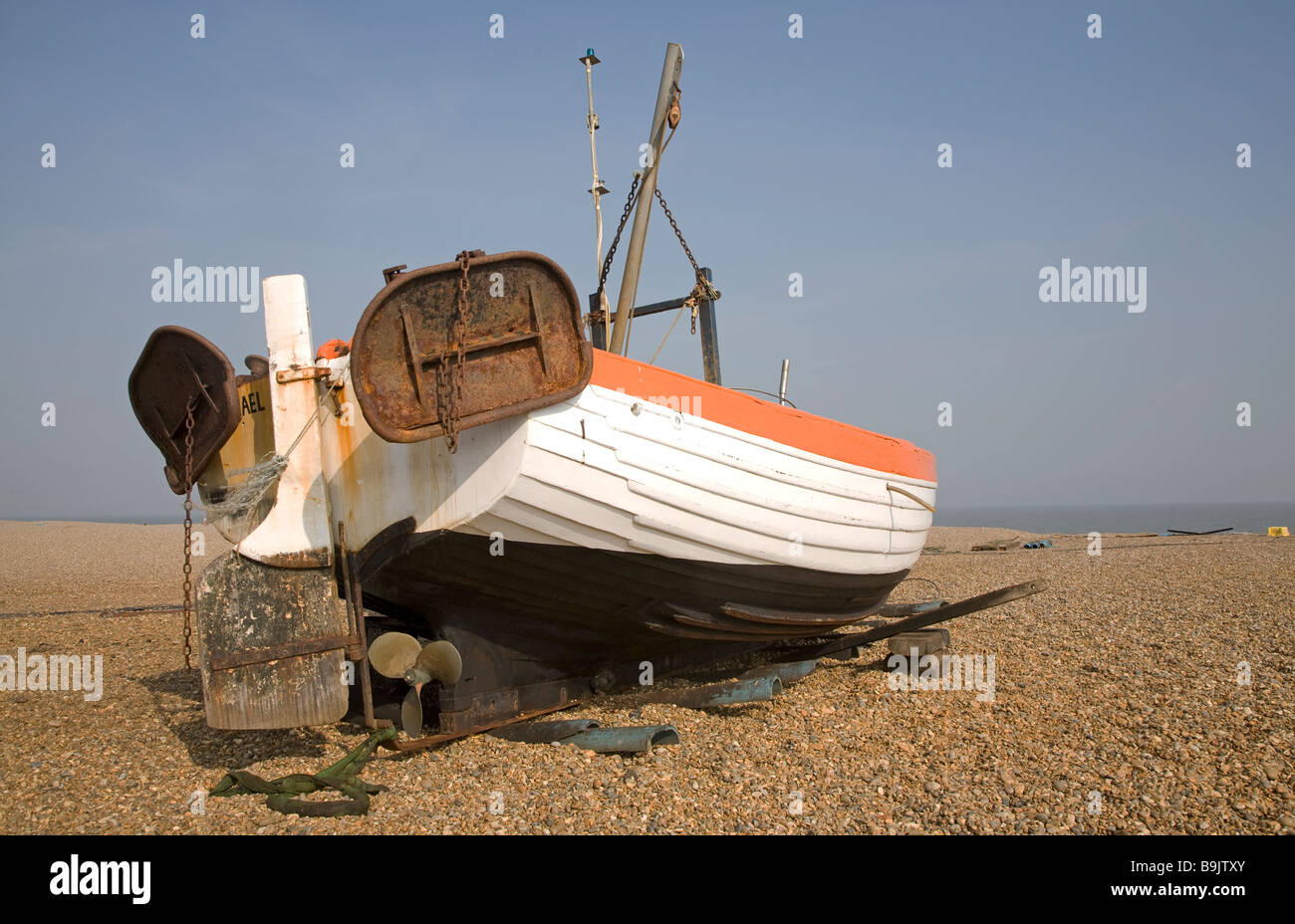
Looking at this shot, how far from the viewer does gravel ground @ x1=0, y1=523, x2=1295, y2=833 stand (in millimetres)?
3615

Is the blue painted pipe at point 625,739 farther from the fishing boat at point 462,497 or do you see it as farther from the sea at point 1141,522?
the sea at point 1141,522

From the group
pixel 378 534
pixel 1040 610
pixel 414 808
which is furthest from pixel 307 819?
pixel 1040 610

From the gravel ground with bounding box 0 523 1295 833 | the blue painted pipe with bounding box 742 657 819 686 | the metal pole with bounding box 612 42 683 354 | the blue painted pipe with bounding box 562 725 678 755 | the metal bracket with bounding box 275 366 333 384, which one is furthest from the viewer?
the metal pole with bounding box 612 42 683 354

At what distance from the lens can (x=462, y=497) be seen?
446cm

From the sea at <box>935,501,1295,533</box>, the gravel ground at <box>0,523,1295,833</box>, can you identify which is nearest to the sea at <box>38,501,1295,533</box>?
the sea at <box>935,501,1295,533</box>

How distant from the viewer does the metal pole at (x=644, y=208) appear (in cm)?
696

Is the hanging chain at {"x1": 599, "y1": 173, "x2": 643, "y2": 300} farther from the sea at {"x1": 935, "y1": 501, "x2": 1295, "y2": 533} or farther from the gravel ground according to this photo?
the sea at {"x1": 935, "y1": 501, "x2": 1295, "y2": 533}

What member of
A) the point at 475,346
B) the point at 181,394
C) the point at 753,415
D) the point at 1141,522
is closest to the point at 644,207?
the point at 753,415

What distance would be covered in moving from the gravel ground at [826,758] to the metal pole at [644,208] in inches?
121

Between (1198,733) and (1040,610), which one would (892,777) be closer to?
(1198,733)

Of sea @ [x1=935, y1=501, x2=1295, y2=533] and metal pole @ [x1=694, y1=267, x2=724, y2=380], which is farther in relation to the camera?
sea @ [x1=935, y1=501, x2=1295, y2=533]

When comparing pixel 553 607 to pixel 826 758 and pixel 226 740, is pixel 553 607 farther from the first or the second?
pixel 226 740

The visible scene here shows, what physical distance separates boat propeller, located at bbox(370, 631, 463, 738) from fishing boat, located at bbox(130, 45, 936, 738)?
0.01 metres

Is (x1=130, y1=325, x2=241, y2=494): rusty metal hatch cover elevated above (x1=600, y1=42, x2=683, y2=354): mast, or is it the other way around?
(x1=600, y1=42, x2=683, y2=354): mast
